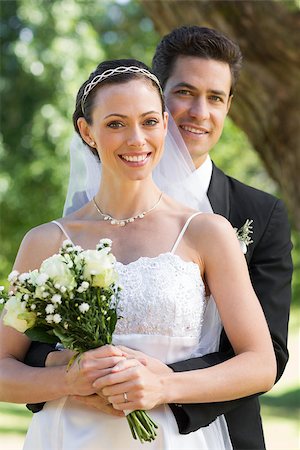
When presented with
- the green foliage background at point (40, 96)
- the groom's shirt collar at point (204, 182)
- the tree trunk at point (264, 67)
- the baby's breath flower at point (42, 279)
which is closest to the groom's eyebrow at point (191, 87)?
the groom's shirt collar at point (204, 182)

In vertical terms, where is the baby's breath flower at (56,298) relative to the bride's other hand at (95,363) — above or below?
above

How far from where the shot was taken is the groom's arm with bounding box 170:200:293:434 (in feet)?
11.8

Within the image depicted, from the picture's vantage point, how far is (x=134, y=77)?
12.6ft

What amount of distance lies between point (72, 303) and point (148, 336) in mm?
469

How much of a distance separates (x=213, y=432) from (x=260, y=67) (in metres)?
4.40

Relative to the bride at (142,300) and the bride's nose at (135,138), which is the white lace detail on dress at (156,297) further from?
the bride's nose at (135,138)

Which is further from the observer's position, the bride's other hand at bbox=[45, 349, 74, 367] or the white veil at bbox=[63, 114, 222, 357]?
the white veil at bbox=[63, 114, 222, 357]

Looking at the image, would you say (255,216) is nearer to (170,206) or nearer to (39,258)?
(170,206)

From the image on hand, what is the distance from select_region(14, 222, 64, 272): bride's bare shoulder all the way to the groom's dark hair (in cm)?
119

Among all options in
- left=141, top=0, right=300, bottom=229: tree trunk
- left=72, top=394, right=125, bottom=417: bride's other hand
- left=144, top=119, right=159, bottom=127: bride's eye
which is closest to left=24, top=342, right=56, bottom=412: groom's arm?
left=72, top=394, right=125, bottom=417: bride's other hand

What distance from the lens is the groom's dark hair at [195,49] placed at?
4.52 meters

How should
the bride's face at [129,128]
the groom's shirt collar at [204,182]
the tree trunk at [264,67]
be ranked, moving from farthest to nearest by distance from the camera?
1. the tree trunk at [264,67]
2. the groom's shirt collar at [204,182]
3. the bride's face at [129,128]

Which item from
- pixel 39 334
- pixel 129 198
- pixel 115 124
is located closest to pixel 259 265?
pixel 129 198

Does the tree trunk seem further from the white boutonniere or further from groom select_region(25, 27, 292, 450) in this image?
the white boutonniere
